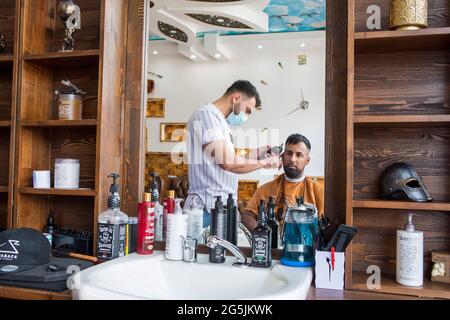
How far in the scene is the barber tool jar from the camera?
1977mm

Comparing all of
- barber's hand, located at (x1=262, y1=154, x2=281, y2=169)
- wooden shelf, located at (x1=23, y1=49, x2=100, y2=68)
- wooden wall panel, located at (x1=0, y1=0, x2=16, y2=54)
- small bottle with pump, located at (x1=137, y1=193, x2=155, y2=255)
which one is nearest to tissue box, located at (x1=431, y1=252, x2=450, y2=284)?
barber's hand, located at (x1=262, y1=154, x2=281, y2=169)

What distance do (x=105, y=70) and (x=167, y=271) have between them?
38.8 inches

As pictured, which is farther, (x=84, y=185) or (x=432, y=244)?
(x=84, y=185)

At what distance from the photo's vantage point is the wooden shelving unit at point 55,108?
1.88 m

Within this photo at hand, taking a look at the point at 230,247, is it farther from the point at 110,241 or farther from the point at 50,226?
the point at 50,226

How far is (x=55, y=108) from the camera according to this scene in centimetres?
216

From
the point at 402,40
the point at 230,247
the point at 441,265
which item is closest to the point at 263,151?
the point at 230,247

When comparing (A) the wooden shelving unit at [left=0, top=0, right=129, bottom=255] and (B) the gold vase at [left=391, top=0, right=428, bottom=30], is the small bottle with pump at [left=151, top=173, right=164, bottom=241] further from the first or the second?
(B) the gold vase at [left=391, top=0, right=428, bottom=30]

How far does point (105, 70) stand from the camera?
1868 mm

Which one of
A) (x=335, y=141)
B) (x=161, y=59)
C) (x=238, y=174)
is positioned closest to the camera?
(x=335, y=141)

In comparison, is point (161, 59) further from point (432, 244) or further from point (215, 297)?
point (432, 244)

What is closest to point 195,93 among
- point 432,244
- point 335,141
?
point 335,141

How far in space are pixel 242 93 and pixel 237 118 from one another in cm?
12

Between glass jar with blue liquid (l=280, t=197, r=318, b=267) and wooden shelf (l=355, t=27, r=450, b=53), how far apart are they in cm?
74
